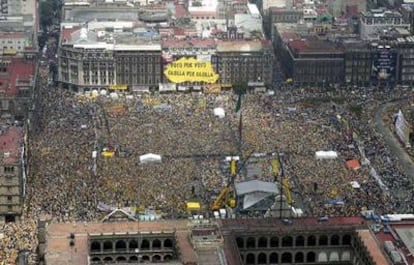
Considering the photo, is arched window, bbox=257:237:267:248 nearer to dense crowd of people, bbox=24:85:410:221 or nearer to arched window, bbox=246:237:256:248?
arched window, bbox=246:237:256:248

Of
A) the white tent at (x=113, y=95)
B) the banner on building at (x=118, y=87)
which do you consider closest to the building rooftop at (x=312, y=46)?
the banner on building at (x=118, y=87)

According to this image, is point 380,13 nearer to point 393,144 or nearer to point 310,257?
point 393,144

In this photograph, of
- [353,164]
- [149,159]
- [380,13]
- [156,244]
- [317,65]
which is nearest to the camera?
[156,244]

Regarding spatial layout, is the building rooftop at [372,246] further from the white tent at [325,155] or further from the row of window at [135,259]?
the white tent at [325,155]

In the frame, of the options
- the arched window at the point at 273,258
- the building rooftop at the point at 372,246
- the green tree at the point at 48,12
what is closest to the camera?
the building rooftop at the point at 372,246

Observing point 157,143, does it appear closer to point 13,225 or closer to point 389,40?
point 13,225

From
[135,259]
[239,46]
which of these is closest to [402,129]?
[239,46]

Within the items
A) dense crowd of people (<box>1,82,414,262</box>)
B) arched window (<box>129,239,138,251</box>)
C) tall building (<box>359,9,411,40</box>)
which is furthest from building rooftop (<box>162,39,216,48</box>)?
arched window (<box>129,239,138,251</box>)
